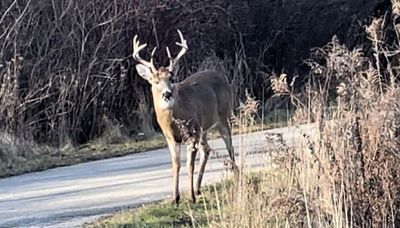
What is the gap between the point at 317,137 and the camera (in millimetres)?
9516

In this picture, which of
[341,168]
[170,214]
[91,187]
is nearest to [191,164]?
[170,214]

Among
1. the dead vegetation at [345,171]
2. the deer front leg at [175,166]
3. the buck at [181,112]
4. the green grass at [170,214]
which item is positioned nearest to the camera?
the dead vegetation at [345,171]

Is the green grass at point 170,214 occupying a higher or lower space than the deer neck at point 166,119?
lower

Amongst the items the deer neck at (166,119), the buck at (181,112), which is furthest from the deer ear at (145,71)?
the deer neck at (166,119)

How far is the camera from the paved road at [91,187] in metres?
13.1

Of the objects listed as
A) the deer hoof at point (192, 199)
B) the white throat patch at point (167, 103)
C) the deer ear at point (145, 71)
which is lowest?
the deer hoof at point (192, 199)

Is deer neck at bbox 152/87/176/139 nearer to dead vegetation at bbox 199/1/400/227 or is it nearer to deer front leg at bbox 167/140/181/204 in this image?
deer front leg at bbox 167/140/181/204

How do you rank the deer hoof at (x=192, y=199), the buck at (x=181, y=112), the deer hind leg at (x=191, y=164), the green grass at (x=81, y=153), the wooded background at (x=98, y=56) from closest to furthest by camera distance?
the deer hind leg at (x=191, y=164), the deer hoof at (x=192, y=199), the buck at (x=181, y=112), the green grass at (x=81, y=153), the wooded background at (x=98, y=56)

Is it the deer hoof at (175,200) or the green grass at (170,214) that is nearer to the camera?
the green grass at (170,214)

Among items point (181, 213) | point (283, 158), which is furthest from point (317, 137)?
point (181, 213)

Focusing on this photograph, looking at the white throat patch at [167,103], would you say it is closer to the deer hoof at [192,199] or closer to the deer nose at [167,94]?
the deer nose at [167,94]

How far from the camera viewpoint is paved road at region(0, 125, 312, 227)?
13094 mm

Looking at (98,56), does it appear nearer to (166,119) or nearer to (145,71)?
(145,71)

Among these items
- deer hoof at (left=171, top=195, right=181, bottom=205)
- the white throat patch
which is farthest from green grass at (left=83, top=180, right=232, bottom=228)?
the white throat patch
